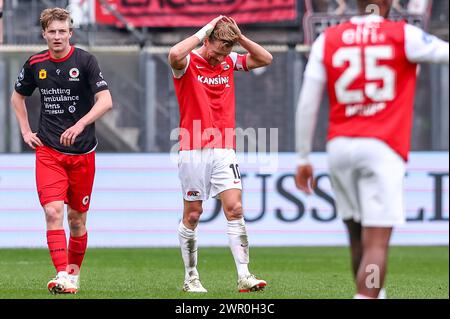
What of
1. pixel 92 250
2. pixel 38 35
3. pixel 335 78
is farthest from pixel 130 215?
pixel 335 78

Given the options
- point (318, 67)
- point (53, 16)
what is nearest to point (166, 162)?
point (53, 16)

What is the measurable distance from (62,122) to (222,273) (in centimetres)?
328

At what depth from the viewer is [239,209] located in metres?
9.57

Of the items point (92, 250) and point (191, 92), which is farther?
point (92, 250)

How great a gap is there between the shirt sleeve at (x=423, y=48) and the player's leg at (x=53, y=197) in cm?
359

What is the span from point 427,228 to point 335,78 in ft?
33.0

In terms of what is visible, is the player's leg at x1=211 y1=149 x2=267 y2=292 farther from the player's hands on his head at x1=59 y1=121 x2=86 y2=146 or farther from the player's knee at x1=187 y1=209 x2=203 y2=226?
the player's hands on his head at x1=59 y1=121 x2=86 y2=146

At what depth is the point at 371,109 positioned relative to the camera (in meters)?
6.77

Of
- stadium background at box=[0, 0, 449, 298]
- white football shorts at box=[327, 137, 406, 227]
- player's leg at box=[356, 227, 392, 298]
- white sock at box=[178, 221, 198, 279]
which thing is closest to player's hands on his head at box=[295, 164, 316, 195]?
white football shorts at box=[327, 137, 406, 227]

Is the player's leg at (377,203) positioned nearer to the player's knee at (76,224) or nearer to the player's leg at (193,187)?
the player's leg at (193,187)

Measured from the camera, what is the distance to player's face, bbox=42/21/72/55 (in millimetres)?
9281

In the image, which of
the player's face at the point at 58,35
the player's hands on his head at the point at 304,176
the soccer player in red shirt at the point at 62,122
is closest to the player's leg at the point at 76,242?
the soccer player in red shirt at the point at 62,122

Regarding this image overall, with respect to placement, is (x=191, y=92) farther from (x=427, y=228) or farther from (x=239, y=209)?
(x=427, y=228)

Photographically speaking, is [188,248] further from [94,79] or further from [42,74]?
[42,74]
